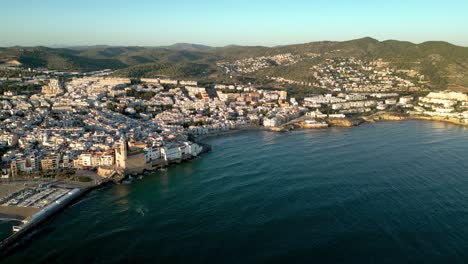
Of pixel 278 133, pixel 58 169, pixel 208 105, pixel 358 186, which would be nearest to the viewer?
pixel 358 186

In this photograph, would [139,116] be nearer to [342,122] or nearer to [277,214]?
[342,122]

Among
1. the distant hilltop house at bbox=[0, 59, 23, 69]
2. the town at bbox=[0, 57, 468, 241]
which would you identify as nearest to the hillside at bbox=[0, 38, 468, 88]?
the distant hilltop house at bbox=[0, 59, 23, 69]

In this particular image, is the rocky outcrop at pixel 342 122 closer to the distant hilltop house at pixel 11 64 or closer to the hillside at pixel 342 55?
the hillside at pixel 342 55

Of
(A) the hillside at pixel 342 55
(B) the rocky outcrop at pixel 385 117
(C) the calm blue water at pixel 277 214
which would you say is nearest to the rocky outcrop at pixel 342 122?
(B) the rocky outcrop at pixel 385 117

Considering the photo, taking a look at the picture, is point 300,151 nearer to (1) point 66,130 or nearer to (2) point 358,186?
(2) point 358,186

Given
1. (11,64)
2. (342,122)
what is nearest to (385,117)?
(342,122)

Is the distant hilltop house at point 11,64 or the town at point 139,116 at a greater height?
the distant hilltop house at point 11,64

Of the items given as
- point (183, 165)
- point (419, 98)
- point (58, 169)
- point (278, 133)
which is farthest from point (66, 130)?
point (419, 98)

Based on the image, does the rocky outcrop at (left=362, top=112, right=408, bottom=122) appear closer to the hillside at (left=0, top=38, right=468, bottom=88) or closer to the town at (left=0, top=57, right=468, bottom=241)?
the town at (left=0, top=57, right=468, bottom=241)
